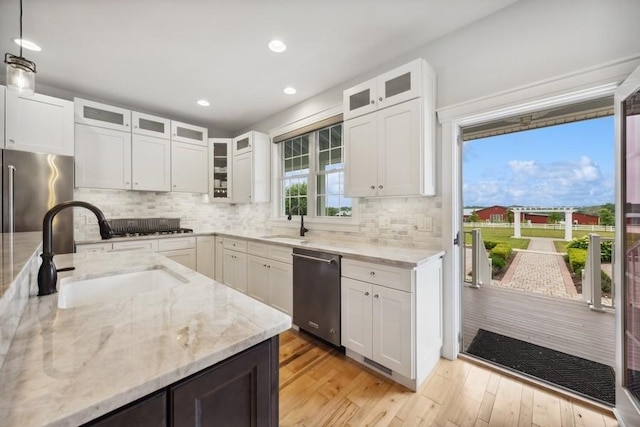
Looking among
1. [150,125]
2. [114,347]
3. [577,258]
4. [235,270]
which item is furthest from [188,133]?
[577,258]

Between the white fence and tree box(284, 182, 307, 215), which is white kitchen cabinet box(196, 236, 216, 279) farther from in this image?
the white fence

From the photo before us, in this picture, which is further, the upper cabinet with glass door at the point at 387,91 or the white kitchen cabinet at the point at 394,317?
the upper cabinet with glass door at the point at 387,91

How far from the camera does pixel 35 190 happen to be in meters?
2.70

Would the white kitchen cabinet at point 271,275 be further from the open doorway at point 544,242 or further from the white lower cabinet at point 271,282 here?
the open doorway at point 544,242

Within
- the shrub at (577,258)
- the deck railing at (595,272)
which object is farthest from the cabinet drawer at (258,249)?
the shrub at (577,258)

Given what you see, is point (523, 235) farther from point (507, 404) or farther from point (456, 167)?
point (507, 404)

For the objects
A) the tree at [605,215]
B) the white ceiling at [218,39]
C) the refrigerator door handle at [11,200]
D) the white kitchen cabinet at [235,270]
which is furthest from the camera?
the white kitchen cabinet at [235,270]

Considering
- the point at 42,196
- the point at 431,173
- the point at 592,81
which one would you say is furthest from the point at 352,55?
the point at 42,196

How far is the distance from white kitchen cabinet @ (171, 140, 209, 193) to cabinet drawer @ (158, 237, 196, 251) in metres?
0.80

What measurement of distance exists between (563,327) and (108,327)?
3.81 metres

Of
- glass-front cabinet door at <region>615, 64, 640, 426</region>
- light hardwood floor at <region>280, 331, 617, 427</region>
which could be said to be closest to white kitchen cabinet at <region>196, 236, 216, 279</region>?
light hardwood floor at <region>280, 331, 617, 427</region>

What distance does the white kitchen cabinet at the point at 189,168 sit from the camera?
4.01 m

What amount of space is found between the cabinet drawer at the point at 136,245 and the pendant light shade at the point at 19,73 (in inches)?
86.5

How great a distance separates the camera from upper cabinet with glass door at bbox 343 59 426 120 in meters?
2.12
